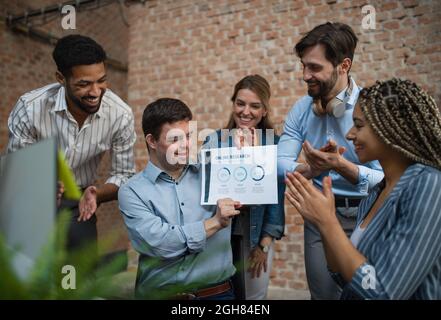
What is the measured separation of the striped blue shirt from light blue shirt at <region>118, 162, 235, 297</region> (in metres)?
0.57

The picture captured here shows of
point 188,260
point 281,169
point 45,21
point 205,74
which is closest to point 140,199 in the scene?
point 188,260

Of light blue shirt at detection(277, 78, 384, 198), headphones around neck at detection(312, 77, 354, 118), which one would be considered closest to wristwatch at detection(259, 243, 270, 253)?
light blue shirt at detection(277, 78, 384, 198)

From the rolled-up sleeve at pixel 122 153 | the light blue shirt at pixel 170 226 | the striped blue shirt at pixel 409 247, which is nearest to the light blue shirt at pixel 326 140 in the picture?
the light blue shirt at pixel 170 226

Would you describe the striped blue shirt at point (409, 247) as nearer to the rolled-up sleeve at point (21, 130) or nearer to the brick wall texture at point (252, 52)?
the rolled-up sleeve at point (21, 130)

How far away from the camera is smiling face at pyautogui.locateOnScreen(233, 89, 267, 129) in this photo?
2055 millimetres

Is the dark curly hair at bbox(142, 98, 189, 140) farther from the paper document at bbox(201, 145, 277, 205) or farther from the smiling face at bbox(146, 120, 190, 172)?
the paper document at bbox(201, 145, 277, 205)

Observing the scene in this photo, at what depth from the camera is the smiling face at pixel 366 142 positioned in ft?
3.85

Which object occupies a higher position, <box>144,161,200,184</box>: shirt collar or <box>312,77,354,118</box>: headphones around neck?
<box>312,77,354,118</box>: headphones around neck

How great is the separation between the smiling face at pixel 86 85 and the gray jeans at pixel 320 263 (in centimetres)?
118

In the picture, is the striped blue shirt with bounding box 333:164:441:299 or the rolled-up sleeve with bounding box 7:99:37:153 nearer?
the striped blue shirt with bounding box 333:164:441:299

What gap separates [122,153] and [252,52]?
6.55 ft
